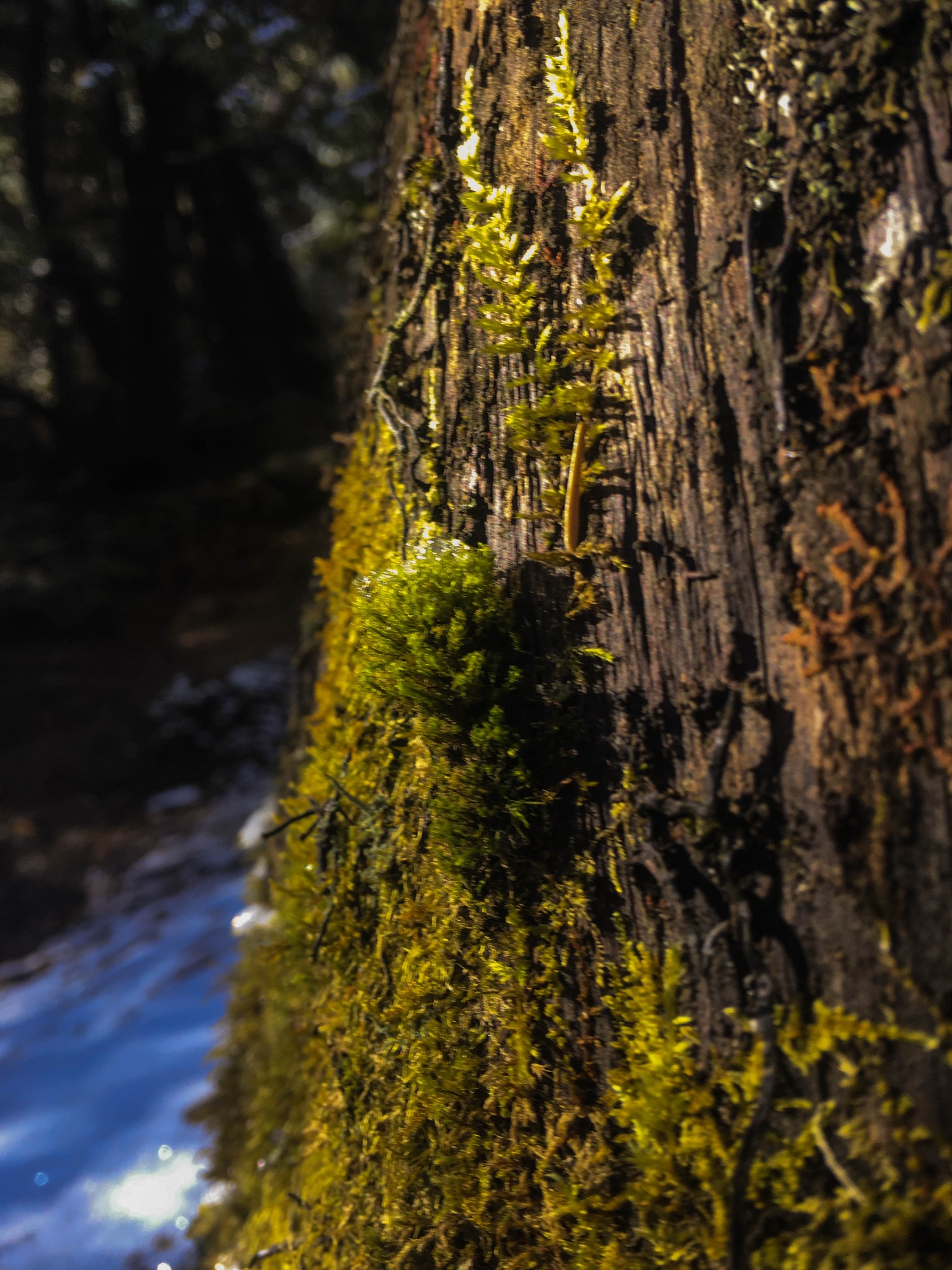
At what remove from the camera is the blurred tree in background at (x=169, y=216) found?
17.1ft

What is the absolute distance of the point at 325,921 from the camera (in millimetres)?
1608

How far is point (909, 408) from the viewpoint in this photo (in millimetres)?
901

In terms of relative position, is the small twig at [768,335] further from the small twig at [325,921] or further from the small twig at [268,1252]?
the small twig at [268,1252]

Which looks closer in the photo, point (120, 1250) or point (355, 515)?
point (355, 515)

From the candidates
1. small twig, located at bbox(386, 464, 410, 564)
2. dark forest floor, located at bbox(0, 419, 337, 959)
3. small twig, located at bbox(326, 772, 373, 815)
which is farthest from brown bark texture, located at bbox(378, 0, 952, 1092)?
dark forest floor, located at bbox(0, 419, 337, 959)

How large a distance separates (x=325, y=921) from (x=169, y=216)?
10203 millimetres

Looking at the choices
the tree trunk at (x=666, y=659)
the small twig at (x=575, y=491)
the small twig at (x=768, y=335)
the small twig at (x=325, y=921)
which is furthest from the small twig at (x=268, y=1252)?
the small twig at (x=768, y=335)

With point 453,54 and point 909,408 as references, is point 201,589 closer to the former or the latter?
point 453,54

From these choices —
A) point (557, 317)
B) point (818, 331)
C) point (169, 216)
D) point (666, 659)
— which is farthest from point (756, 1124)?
point (169, 216)

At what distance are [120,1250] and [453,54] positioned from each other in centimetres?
290

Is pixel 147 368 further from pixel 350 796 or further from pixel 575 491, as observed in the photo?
pixel 575 491

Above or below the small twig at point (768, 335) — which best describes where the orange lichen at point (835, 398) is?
below

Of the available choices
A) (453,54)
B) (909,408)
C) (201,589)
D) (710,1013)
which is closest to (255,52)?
(453,54)

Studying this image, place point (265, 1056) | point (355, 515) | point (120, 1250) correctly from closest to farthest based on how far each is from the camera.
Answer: point (355, 515) → point (120, 1250) → point (265, 1056)
